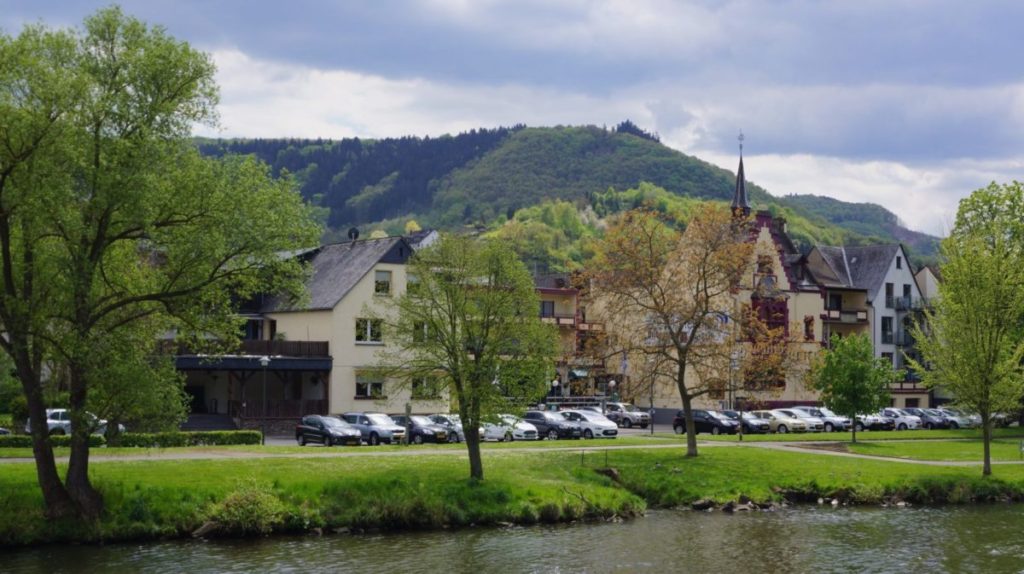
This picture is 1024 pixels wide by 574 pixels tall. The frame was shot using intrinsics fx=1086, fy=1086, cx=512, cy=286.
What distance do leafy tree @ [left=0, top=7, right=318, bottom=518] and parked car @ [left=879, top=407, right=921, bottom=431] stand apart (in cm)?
5562

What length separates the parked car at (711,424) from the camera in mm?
65125

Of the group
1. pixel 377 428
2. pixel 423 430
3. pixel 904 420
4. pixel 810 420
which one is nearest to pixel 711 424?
pixel 810 420

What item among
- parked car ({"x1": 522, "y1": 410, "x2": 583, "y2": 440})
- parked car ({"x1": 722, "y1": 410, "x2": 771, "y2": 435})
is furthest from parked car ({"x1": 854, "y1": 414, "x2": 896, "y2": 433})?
parked car ({"x1": 522, "y1": 410, "x2": 583, "y2": 440})

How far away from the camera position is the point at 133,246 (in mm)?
32719

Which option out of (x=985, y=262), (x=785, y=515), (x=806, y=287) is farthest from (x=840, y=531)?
(x=806, y=287)

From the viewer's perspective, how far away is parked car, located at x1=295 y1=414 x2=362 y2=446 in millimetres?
53906

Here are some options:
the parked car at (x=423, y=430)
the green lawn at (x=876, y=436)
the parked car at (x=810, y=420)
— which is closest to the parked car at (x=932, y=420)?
the green lawn at (x=876, y=436)

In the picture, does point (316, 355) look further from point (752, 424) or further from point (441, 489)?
point (441, 489)

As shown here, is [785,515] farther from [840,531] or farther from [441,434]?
[441,434]

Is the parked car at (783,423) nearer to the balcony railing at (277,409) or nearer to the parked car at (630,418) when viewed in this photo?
the parked car at (630,418)

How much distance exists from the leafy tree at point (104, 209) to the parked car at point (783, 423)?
144 ft

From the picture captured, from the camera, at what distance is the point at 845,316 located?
93438 millimetres

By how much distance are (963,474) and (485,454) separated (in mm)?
19601

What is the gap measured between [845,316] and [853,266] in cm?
860
